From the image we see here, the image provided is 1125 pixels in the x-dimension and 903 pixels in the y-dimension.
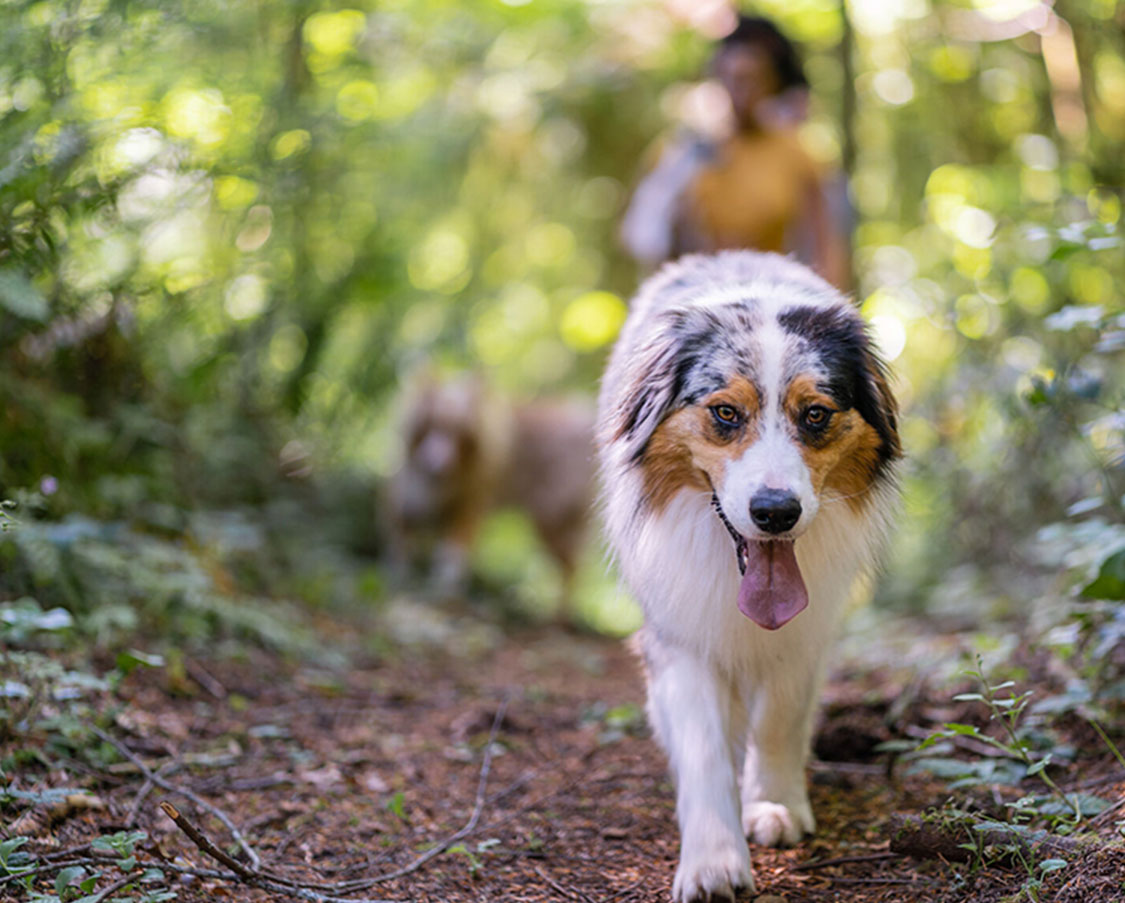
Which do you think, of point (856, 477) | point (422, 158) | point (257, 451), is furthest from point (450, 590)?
point (856, 477)

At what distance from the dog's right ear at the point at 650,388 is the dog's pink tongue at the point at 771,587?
470 mm

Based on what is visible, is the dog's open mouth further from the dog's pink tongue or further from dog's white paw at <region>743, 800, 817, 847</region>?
dog's white paw at <region>743, 800, 817, 847</region>

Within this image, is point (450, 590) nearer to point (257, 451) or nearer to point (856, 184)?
point (257, 451)

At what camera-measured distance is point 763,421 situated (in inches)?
110

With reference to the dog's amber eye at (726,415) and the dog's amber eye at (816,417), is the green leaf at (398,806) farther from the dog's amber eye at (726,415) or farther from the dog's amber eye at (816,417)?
the dog's amber eye at (816,417)

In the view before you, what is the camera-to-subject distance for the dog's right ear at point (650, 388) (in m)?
2.98

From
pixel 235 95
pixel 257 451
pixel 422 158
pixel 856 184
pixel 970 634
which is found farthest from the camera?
pixel 856 184

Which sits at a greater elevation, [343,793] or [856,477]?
[856,477]

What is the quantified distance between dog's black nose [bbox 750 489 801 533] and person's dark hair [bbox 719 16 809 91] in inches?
144

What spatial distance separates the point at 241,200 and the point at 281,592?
231cm

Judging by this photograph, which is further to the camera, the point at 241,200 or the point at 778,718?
the point at 241,200

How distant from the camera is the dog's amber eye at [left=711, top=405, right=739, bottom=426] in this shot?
111 inches

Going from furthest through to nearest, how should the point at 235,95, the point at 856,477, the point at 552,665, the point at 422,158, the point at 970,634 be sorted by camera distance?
the point at 422,158 → the point at 552,665 → the point at 235,95 → the point at 970,634 → the point at 856,477

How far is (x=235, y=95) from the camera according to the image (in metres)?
5.76
